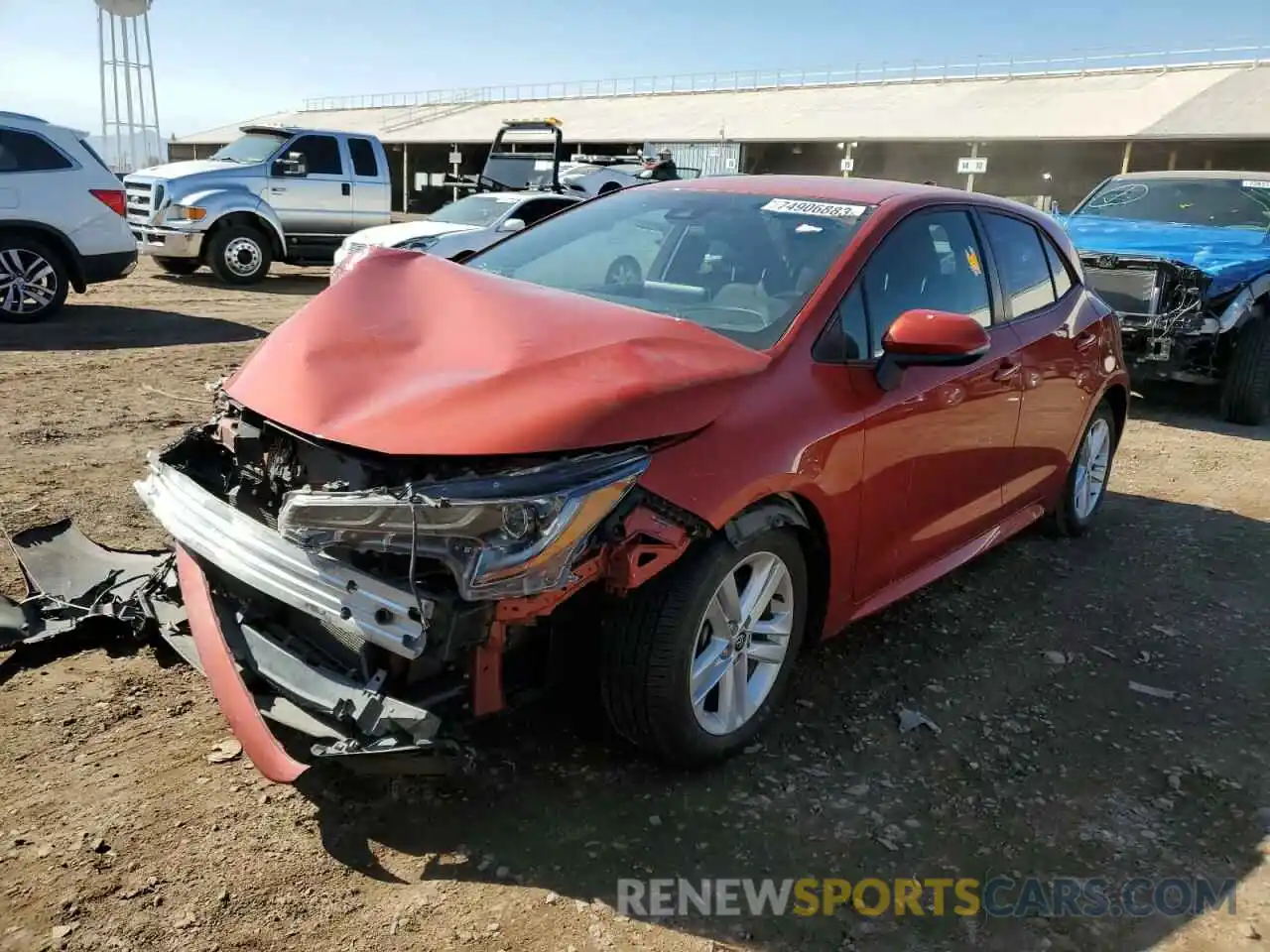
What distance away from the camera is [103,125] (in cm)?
3262

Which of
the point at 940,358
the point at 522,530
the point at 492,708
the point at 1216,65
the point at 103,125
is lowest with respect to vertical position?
the point at 492,708

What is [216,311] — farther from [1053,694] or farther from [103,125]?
[103,125]

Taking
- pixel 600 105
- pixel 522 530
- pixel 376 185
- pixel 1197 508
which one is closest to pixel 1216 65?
pixel 600 105

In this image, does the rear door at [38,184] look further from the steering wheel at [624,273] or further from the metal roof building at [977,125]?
the metal roof building at [977,125]

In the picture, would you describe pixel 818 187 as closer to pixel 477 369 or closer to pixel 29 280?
pixel 477 369

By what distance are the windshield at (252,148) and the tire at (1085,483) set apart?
1233 centimetres

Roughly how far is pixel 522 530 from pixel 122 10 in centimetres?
3325

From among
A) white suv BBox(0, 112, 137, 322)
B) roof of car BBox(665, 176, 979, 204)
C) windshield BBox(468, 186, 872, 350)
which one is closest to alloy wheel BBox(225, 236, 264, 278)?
white suv BBox(0, 112, 137, 322)

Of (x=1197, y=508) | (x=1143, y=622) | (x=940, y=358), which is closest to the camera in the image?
(x=940, y=358)

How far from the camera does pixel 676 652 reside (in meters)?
2.71

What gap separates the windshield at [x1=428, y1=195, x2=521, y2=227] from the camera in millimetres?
12711

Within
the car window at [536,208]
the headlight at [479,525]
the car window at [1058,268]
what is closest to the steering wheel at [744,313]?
the headlight at [479,525]

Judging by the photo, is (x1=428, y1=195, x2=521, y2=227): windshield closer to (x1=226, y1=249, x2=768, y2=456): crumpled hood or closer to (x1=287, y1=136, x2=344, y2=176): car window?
(x1=287, y1=136, x2=344, y2=176): car window

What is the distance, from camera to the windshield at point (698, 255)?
337cm
